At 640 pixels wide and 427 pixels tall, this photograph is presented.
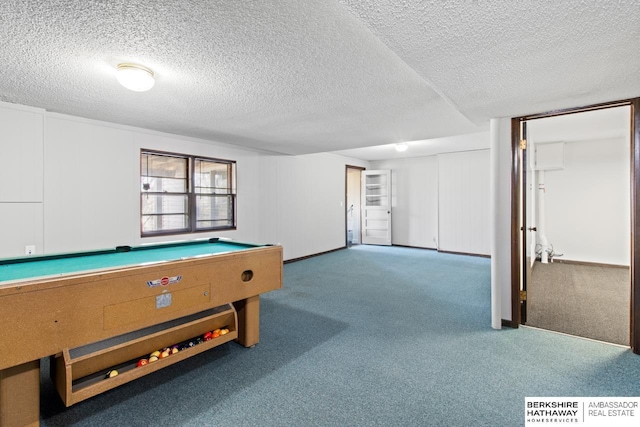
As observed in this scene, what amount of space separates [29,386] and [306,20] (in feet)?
8.15

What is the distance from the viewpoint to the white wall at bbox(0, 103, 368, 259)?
9.90 feet

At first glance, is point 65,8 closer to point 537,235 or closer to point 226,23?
point 226,23

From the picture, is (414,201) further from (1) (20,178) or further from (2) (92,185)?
(1) (20,178)

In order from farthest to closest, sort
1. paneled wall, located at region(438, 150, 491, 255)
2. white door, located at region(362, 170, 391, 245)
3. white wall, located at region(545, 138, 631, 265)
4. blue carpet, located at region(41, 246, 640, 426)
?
white door, located at region(362, 170, 391, 245) → paneled wall, located at region(438, 150, 491, 255) → white wall, located at region(545, 138, 631, 265) → blue carpet, located at region(41, 246, 640, 426)

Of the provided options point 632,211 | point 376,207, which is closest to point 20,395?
point 632,211

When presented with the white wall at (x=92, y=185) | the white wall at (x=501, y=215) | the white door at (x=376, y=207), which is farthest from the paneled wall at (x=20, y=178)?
the white door at (x=376, y=207)

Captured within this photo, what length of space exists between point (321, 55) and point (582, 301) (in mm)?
4269

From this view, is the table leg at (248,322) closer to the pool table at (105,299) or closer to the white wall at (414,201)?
the pool table at (105,299)

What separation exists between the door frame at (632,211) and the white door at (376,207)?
5.16m

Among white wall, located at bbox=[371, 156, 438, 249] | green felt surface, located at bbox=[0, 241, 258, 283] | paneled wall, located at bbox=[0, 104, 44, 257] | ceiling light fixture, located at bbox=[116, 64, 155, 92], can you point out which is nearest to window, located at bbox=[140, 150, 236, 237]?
paneled wall, located at bbox=[0, 104, 44, 257]

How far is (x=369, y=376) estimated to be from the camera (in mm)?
2164

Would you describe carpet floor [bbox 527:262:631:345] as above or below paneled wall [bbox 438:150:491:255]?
below

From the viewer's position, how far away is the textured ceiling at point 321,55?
1.44m

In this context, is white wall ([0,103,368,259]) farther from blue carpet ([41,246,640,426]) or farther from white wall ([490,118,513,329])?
white wall ([490,118,513,329])
